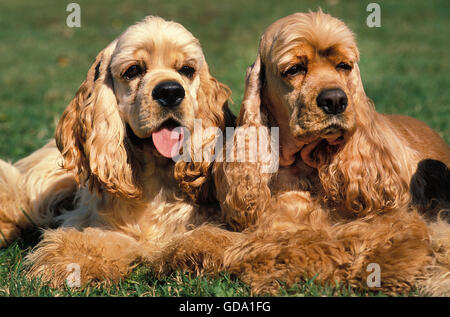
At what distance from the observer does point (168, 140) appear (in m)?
3.48

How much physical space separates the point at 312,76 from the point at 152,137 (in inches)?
37.0

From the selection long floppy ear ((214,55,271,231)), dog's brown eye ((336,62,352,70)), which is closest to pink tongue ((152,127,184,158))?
long floppy ear ((214,55,271,231))

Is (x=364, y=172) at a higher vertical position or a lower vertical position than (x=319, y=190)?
higher

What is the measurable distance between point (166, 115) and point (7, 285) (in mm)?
1169

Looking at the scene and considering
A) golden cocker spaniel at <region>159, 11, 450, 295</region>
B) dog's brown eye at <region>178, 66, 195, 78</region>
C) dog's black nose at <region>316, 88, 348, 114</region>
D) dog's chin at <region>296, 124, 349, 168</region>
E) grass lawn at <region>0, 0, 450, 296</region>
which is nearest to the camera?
golden cocker spaniel at <region>159, 11, 450, 295</region>

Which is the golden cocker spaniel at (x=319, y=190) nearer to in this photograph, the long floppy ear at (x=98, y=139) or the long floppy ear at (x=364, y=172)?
the long floppy ear at (x=364, y=172)

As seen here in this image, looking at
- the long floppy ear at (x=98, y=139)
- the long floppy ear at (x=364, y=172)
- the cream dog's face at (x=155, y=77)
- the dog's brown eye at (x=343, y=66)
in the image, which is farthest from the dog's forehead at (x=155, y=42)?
the long floppy ear at (x=364, y=172)

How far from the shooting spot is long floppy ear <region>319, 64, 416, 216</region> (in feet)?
10.8

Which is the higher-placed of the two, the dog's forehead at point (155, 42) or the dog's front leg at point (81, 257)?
the dog's forehead at point (155, 42)

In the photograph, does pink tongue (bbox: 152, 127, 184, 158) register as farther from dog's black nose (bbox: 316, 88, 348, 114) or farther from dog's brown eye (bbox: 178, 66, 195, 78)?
dog's black nose (bbox: 316, 88, 348, 114)

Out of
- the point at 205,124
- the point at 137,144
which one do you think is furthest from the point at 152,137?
the point at 205,124

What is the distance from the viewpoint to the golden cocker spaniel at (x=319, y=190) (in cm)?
289

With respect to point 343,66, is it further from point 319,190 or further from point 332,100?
point 319,190
